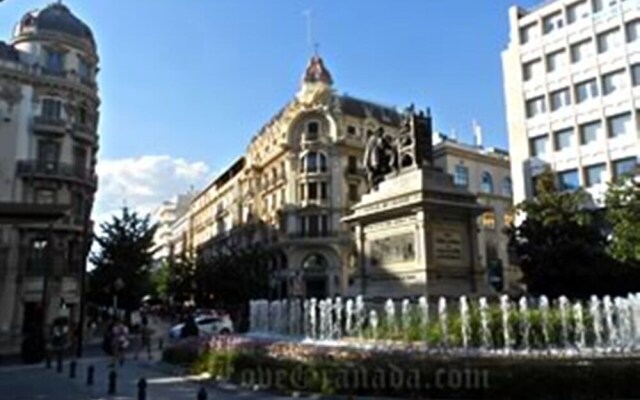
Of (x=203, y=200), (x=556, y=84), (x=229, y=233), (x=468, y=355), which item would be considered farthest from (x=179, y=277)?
(x=468, y=355)

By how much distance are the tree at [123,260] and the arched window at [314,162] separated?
1756 cm

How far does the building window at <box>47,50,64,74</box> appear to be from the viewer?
4469 centimetres

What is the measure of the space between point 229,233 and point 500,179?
33.5m

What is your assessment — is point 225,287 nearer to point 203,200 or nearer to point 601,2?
point 601,2

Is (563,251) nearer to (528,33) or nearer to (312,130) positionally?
(528,33)

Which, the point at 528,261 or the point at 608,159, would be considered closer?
the point at 528,261

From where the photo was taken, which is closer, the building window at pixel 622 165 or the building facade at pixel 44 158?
the building facade at pixel 44 158

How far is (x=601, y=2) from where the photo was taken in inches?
1768

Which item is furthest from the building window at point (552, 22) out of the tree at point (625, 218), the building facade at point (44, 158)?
the building facade at point (44, 158)

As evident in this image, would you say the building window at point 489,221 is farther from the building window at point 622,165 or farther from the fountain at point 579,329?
the fountain at point 579,329

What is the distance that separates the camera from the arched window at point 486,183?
6419 centimetres

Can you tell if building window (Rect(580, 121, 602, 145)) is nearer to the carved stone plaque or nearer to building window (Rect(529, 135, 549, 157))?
building window (Rect(529, 135, 549, 157))

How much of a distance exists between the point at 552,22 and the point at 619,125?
401 inches

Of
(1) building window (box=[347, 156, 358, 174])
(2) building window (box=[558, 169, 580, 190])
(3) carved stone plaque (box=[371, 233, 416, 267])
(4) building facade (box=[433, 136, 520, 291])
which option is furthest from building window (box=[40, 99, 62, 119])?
(2) building window (box=[558, 169, 580, 190])
